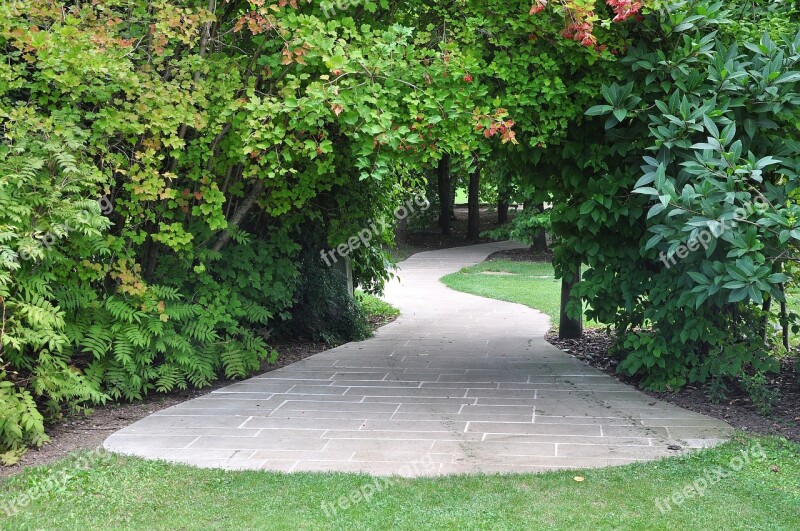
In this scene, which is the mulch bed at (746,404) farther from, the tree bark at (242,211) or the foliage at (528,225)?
the foliage at (528,225)

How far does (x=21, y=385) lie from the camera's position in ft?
20.0

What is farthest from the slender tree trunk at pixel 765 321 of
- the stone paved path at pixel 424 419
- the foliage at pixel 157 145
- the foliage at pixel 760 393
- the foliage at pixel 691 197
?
the foliage at pixel 157 145

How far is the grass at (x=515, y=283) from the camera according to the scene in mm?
14069

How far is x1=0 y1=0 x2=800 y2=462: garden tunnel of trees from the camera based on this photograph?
577cm

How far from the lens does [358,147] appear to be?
6211 millimetres

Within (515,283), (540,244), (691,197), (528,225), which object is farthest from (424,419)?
(540,244)

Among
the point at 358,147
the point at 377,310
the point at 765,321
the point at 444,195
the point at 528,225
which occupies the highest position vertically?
the point at 358,147

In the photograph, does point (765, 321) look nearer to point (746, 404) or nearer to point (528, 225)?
point (746, 404)

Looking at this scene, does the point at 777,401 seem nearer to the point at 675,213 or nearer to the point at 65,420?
the point at 675,213

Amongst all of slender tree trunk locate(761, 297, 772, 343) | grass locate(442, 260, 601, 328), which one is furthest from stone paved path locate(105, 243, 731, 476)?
grass locate(442, 260, 601, 328)

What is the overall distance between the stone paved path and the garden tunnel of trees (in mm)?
606

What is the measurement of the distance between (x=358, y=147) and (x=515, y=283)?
11547 mm

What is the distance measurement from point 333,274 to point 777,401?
5.58 meters

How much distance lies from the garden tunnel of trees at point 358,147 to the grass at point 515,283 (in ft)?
15.2
